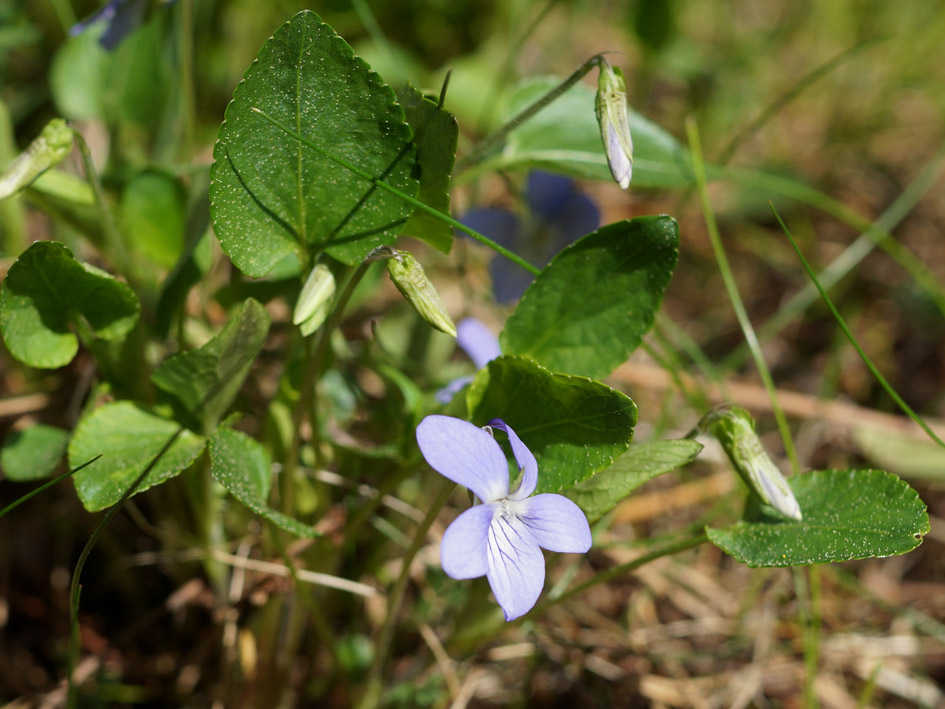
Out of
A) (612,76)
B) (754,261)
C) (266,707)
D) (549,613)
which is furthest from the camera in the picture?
(754,261)

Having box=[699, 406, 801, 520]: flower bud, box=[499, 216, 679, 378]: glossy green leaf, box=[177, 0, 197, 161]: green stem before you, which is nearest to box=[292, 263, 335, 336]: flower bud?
box=[499, 216, 679, 378]: glossy green leaf

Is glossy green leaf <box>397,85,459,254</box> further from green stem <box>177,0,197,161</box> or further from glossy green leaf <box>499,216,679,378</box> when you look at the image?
green stem <box>177,0,197,161</box>

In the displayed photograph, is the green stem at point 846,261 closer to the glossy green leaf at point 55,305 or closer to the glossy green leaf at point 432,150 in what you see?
the glossy green leaf at point 432,150

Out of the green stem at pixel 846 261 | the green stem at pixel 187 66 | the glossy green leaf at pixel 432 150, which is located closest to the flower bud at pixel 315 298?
the glossy green leaf at pixel 432 150

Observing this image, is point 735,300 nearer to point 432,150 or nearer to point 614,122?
point 614,122

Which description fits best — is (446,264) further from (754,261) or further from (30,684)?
(30,684)

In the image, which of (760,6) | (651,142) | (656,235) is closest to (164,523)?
(656,235)
